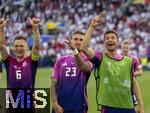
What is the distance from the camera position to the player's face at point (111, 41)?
920cm

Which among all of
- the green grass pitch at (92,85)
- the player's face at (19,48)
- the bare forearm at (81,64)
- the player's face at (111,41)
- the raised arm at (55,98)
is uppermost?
the player's face at (111,41)

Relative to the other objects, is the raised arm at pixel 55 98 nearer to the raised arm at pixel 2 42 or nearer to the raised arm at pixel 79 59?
the raised arm at pixel 79 59

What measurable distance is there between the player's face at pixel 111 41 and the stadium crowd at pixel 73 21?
22284 mm

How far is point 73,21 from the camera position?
3853 centimetres

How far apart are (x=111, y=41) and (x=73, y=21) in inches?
1159

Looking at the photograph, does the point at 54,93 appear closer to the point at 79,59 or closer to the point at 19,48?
the point at 79,59

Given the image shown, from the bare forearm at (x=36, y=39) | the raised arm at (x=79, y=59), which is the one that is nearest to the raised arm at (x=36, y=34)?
the bare forearm at (x=36, y=39)

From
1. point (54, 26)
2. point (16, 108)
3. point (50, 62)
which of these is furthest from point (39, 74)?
point (16, 108)

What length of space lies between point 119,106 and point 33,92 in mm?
1590

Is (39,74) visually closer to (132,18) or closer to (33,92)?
(132,18)

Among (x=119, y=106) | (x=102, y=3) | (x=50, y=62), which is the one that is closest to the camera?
(x=119, y=106)

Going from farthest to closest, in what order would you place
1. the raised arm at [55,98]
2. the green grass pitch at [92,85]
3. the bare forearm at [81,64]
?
the green grass pitch at [92,85], the raised arm at [55,98], the bare forearm at [81,64]

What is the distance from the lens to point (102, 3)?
39938 mm

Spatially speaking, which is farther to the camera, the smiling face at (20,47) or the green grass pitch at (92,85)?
the green grass pitch at (92,85)
